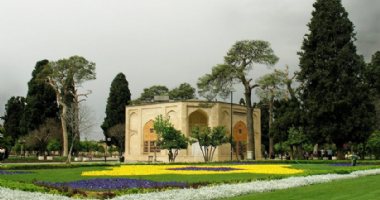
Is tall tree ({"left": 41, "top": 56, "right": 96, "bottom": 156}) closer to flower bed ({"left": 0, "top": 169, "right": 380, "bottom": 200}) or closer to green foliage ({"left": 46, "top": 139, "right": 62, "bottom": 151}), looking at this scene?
green foliage ({"left": 46, "top": 139, "right": 62, "bottom": 151})

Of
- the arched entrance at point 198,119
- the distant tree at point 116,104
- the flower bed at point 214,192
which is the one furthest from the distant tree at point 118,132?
the flower bed at point 214,192

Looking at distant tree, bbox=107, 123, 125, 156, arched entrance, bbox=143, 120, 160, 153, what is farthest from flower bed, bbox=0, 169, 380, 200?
distant tree, bbox=107, 123, 125, 156

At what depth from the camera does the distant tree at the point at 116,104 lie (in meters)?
77.6

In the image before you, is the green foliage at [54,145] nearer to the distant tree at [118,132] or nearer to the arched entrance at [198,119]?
the distant tree at [118,132]

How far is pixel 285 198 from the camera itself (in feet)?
38.0

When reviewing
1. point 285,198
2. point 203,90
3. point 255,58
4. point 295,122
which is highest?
point 255,58

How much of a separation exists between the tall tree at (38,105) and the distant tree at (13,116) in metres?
10.3

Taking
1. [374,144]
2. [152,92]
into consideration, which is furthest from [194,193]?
[152,92]

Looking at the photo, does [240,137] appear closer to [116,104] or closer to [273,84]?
[273,84]

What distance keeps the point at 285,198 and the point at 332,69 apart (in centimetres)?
3515

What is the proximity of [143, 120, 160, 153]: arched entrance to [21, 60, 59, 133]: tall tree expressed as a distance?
15423 millimetres

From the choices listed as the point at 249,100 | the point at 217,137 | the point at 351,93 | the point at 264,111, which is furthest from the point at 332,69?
the point at 264,111

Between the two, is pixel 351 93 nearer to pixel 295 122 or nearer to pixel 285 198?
pixel 295 122

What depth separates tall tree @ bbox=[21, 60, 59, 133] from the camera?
226 ft
